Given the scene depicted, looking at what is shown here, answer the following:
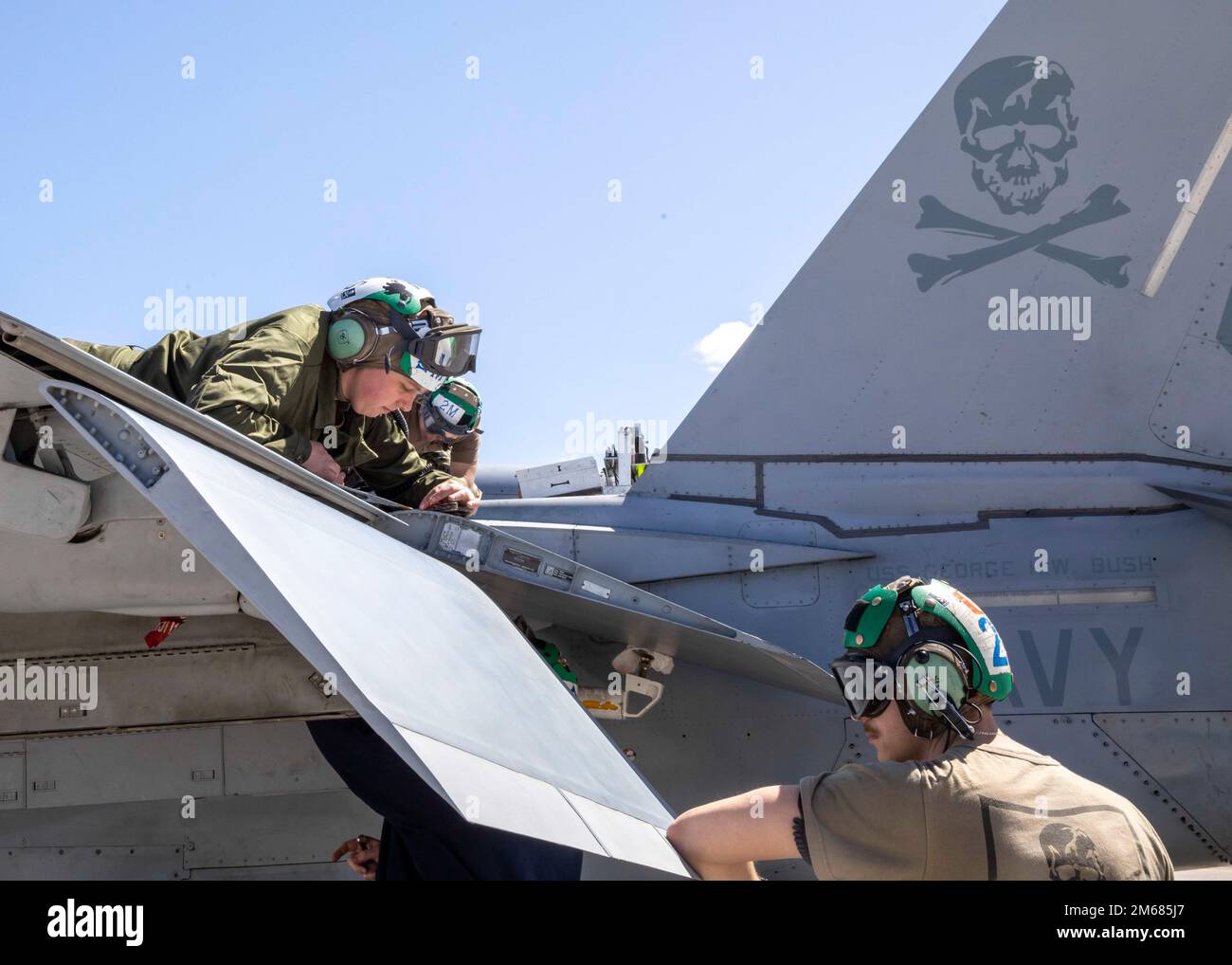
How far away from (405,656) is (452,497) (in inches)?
82.9

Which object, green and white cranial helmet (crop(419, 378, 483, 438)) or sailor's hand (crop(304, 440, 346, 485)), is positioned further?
green and white cranial helmet (crop(419, 378, 483, 438))

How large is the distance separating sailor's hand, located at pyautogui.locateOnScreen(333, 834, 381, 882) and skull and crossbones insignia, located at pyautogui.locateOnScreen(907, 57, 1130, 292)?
9.54ft

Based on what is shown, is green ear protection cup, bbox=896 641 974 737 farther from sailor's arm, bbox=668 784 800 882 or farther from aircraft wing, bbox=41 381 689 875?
aircraft wing, bbox=41 381 689 875

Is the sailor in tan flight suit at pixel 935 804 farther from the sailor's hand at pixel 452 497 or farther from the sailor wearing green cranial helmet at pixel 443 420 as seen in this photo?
the sailor wearing green cranial helmet at pixel 443 420

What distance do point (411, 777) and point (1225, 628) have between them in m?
2.85

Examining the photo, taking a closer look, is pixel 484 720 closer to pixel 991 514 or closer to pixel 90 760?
pixel 90 760

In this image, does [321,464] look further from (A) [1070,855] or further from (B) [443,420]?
(A) [1070,855]

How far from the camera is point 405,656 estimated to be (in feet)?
6.42

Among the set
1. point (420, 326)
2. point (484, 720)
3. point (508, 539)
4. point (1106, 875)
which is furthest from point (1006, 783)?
point (420, 326)

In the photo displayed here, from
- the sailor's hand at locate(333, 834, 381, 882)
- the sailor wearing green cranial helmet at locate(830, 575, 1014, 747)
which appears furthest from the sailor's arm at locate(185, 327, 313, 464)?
the sailor wearing green cranial helmet at locate(830, 575, 1014, 747)

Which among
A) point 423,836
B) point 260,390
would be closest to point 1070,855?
point 423,836

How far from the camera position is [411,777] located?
3.41m

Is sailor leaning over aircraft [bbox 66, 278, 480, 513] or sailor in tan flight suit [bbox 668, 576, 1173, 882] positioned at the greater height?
sailor leaning over aircraft [bbox 66, 278, 480, 513]

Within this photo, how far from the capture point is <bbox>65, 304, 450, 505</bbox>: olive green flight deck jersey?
334 centimetres
